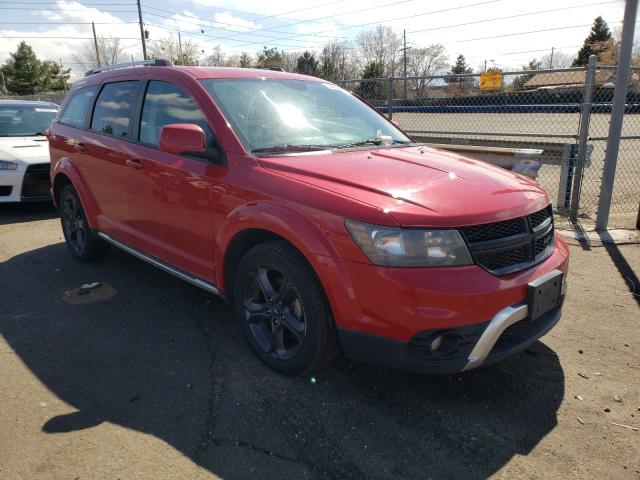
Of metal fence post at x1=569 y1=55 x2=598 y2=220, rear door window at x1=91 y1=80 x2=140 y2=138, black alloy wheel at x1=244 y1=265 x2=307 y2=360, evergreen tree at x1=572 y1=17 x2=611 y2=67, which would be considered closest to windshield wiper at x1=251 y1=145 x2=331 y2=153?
black alloy wheel at x1=244 y1=265 x2=307 y2=360

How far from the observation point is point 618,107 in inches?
238

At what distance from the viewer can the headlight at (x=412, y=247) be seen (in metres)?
2.43

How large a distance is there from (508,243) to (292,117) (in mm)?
1718

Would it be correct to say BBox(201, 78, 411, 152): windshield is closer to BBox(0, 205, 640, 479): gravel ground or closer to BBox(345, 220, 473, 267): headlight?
BBox(345, 220, 473, 267): headlight

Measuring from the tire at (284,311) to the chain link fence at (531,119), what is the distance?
4588mm

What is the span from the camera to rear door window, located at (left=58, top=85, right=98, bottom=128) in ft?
16.1

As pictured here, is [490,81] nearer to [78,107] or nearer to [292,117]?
[292,117]

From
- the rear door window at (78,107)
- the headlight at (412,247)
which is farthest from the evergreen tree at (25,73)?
the headlight at (412,247)

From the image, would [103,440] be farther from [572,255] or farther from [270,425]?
[572,255]

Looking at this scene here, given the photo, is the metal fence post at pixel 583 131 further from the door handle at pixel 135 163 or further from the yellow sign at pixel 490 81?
the door handle at pixel 135 163

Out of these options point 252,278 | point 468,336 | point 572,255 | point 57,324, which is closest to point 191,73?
point 252,278

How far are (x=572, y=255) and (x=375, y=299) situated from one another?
376cm

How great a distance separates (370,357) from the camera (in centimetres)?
259

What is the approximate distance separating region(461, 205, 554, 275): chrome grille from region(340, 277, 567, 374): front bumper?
23cm
